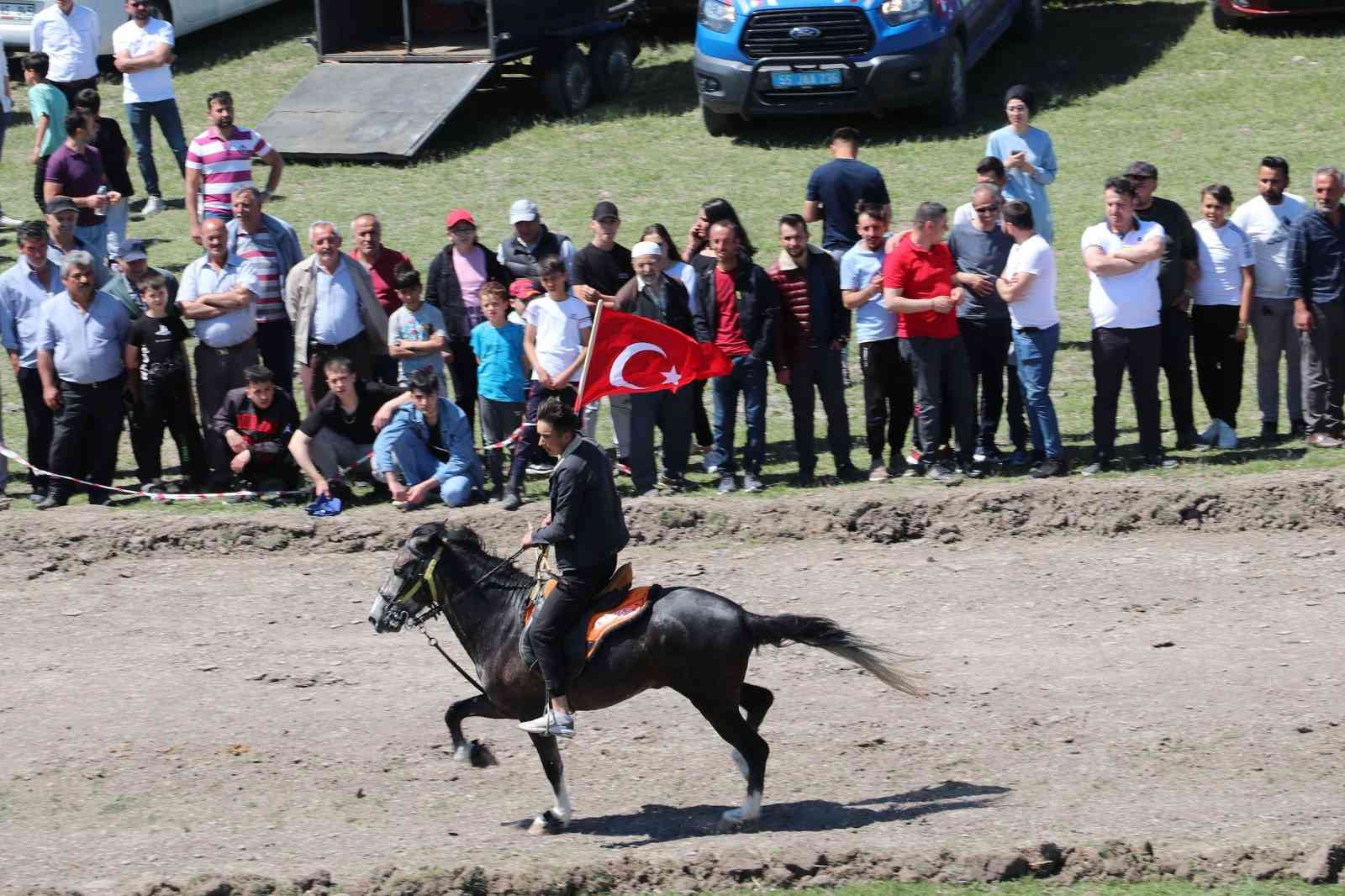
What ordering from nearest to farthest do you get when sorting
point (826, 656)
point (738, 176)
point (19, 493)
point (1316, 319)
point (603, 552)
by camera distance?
1. point (603, 552)
2. point (826, 656)
3. point (1316, 319)
4. point (19, 493)
5. point (738, 176)

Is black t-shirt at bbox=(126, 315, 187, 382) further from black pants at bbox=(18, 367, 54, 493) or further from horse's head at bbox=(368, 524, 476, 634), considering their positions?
horse's head at bbox=(368, 524, 476, 634)

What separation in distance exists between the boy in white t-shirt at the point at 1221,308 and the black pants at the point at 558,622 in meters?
6.57

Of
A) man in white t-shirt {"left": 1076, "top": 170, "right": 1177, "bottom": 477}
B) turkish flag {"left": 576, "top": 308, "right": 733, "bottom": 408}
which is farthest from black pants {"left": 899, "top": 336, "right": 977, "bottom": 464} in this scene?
turkish flag {"left": 576, "top": 308, "right": 733, "bottom": 408}

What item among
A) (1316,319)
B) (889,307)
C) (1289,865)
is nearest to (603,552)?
(1289,865)

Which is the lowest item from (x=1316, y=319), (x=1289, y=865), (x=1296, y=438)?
(x=1289, y=865)

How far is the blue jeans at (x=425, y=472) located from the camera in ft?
44.8

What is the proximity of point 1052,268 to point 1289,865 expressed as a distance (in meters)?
5.84

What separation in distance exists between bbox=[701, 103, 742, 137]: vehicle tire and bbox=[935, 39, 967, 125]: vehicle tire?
246 cm

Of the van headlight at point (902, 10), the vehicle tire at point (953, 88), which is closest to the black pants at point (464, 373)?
the van headlight at point (902, 10)

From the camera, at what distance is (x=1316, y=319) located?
13852mm

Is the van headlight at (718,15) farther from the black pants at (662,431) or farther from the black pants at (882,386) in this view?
the black pants at (662,431)

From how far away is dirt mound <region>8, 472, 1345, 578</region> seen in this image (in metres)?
13.0

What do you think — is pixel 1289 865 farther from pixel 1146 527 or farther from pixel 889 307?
pixel 889 307

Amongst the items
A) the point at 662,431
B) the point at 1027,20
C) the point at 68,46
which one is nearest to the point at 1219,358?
the point at 662,431
